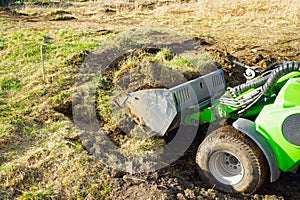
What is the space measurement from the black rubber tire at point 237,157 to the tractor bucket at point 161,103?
72 cm

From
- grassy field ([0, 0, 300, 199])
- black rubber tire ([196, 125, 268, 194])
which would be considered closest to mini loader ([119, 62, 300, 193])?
black rubber tire ([196, 125, 268, 194])

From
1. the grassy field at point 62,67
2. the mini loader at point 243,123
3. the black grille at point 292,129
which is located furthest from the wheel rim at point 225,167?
the black grille at point 292,129

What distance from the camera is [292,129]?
3465 mm

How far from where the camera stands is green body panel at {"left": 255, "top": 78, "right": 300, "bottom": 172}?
11.5ft

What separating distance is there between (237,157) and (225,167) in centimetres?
33

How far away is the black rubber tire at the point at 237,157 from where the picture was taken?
11.8 feet

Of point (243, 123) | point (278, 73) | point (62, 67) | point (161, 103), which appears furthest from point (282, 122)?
point (62, 67)

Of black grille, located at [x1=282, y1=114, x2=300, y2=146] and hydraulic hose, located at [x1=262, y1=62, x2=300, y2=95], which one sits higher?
hydraulic hose, located at [x1=262, y1=62, x2=300, y2=95]

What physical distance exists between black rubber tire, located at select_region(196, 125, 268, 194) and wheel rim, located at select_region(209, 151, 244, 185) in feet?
0.08

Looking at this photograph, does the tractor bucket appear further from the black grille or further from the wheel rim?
the black grille

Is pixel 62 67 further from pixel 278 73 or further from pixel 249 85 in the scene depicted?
pixel 278 73

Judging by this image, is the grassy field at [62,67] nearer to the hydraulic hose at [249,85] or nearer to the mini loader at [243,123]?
the mini loader at [243,123]

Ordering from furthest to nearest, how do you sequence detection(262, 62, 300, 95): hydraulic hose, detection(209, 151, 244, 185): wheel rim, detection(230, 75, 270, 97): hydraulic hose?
detection(230, 75, 270, 97): hydraulic hose, detection(209, 151, 244, 185): wheel rim, detection(262, 62, 300, 95): hydraulic hose

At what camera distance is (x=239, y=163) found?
12.8 ft
